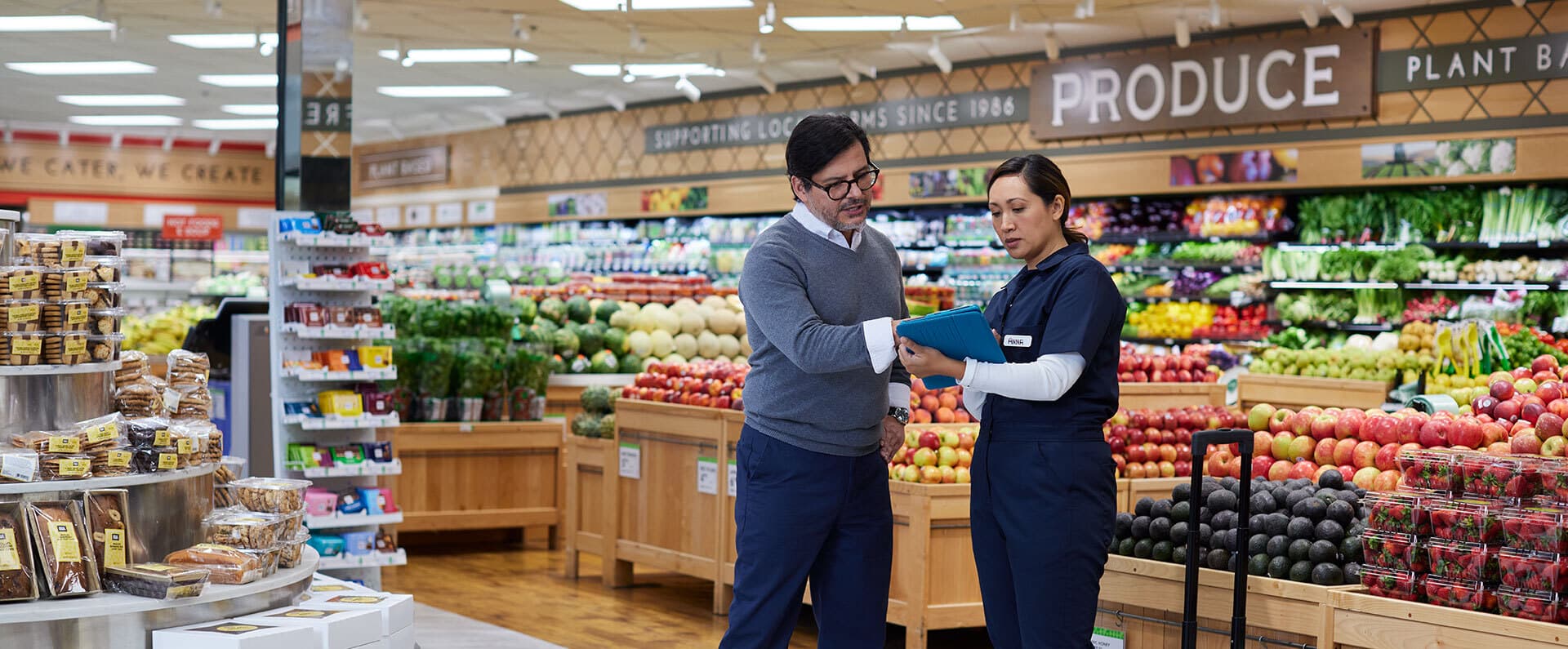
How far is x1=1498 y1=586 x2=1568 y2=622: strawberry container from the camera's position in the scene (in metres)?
3.14

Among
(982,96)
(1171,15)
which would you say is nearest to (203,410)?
(1171,15)

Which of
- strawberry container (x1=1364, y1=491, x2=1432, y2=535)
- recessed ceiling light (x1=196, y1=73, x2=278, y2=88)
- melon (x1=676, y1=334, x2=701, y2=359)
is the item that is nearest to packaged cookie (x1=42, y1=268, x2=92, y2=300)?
strawberry container (x1=1364, y1=491, x2=1432, y2=535)

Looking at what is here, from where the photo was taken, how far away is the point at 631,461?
637 centimetres

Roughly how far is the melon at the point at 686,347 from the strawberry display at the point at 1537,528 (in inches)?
257

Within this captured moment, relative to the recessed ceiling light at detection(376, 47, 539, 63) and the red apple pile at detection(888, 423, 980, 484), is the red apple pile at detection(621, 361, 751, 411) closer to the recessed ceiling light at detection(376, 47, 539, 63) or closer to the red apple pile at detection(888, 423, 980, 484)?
the red apple pile at detection(888, 423, 980, 484)

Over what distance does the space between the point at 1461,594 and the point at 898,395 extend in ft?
4.37

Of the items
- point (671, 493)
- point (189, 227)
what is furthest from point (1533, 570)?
point (189, 227)

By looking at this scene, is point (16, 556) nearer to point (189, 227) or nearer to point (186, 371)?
point (186, 371)

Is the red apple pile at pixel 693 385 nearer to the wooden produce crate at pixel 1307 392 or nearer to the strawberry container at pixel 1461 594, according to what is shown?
the wooden produce crate at pixel 1307 392

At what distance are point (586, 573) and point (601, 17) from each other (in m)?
4.38

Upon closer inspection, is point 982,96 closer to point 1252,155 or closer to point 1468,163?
point 1252,155

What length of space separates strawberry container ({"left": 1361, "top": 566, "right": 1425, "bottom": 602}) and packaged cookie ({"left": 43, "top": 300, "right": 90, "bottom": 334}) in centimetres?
308

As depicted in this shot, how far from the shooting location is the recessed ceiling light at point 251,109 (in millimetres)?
15453

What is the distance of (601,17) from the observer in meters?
9.95
